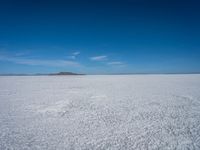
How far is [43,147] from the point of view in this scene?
1.84 m

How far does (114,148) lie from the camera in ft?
5.95

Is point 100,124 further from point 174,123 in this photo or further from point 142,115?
point 174,123

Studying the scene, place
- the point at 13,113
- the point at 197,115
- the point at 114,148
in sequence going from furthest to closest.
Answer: the point at 13,113
the point at 197,115
the point at 114,148

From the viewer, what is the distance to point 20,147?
1.83m

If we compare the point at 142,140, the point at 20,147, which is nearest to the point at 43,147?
the point at 20,147

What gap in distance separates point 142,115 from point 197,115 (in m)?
1.20

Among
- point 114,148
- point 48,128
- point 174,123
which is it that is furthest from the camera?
point 174,123

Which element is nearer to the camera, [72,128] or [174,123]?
[72,128]

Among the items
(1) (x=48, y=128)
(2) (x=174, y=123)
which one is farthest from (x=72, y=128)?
(2) (x=174, y=123)

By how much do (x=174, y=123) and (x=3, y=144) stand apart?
113 inches

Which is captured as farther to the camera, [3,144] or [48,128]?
[48,128]

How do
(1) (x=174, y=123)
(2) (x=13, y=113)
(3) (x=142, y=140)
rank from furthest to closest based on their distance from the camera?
1. (2) (x=13, y=113)
2. (1) (x=174, y=123)
3. (3) (x=142, y=140)

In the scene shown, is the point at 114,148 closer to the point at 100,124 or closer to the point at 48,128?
the point at 100,124

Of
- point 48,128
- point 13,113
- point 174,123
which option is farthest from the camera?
point 13,113
